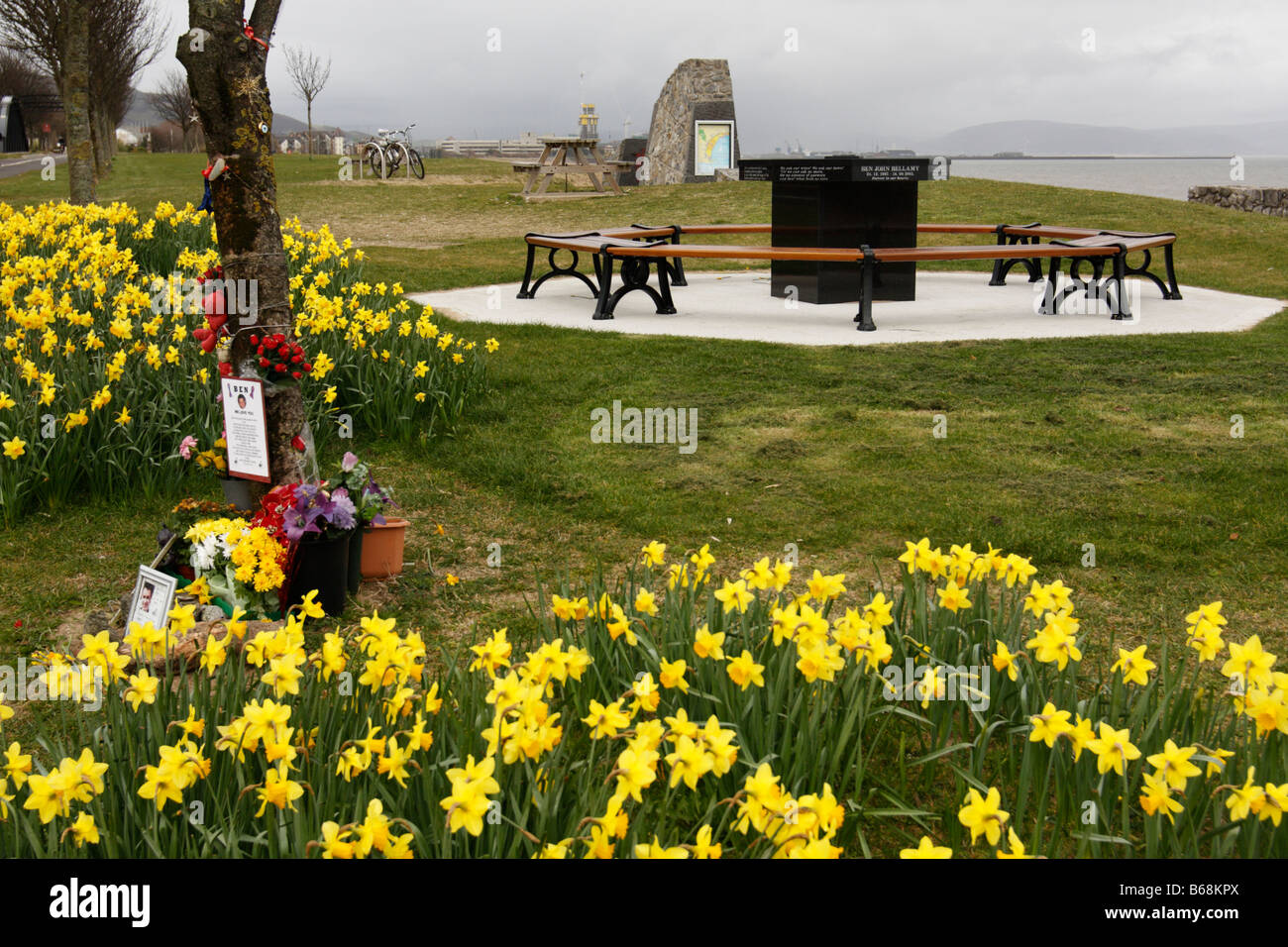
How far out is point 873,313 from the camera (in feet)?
33.4

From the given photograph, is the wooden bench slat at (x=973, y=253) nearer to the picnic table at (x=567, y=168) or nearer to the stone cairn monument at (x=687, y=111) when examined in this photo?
the picnic table at (x=567, y=168)

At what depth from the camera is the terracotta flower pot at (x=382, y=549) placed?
4.50 metres

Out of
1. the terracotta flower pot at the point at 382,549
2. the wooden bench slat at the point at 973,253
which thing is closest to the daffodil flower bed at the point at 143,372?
the terracotta flower pot at the point at 382,549

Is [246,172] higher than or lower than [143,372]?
higher

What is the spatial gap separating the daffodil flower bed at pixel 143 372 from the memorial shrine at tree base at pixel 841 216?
3.70 meters

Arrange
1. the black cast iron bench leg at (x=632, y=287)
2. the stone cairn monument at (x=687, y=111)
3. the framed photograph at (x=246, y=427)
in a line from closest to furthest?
the framed photograph at (x=246, y=427) < the black cast iron bench leg at (x=632, y=287) < the stone cairn monument at (x=687, y=111)

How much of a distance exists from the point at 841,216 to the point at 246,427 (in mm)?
7462

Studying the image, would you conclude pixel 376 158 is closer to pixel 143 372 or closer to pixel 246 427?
pixel 143 372

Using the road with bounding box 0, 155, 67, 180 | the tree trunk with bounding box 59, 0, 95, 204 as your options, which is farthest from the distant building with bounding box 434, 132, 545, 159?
the tree trunk with bounding box 59, 0, 95, 204

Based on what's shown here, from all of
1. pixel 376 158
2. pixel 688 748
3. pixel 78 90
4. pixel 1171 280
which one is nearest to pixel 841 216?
pixel 1171 280

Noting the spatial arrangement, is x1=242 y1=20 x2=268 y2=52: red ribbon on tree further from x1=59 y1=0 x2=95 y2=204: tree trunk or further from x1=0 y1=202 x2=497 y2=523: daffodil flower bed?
x1=59 y1=0 x2=95 y2=204: tree trunk

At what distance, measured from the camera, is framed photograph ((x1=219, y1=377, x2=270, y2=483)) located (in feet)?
13.8

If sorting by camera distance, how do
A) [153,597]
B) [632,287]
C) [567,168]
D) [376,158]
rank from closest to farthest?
[153,597]
[632,287]
[567,168]
[376,158]

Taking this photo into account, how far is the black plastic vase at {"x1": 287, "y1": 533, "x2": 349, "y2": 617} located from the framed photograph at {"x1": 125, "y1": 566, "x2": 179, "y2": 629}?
1.81 feet
